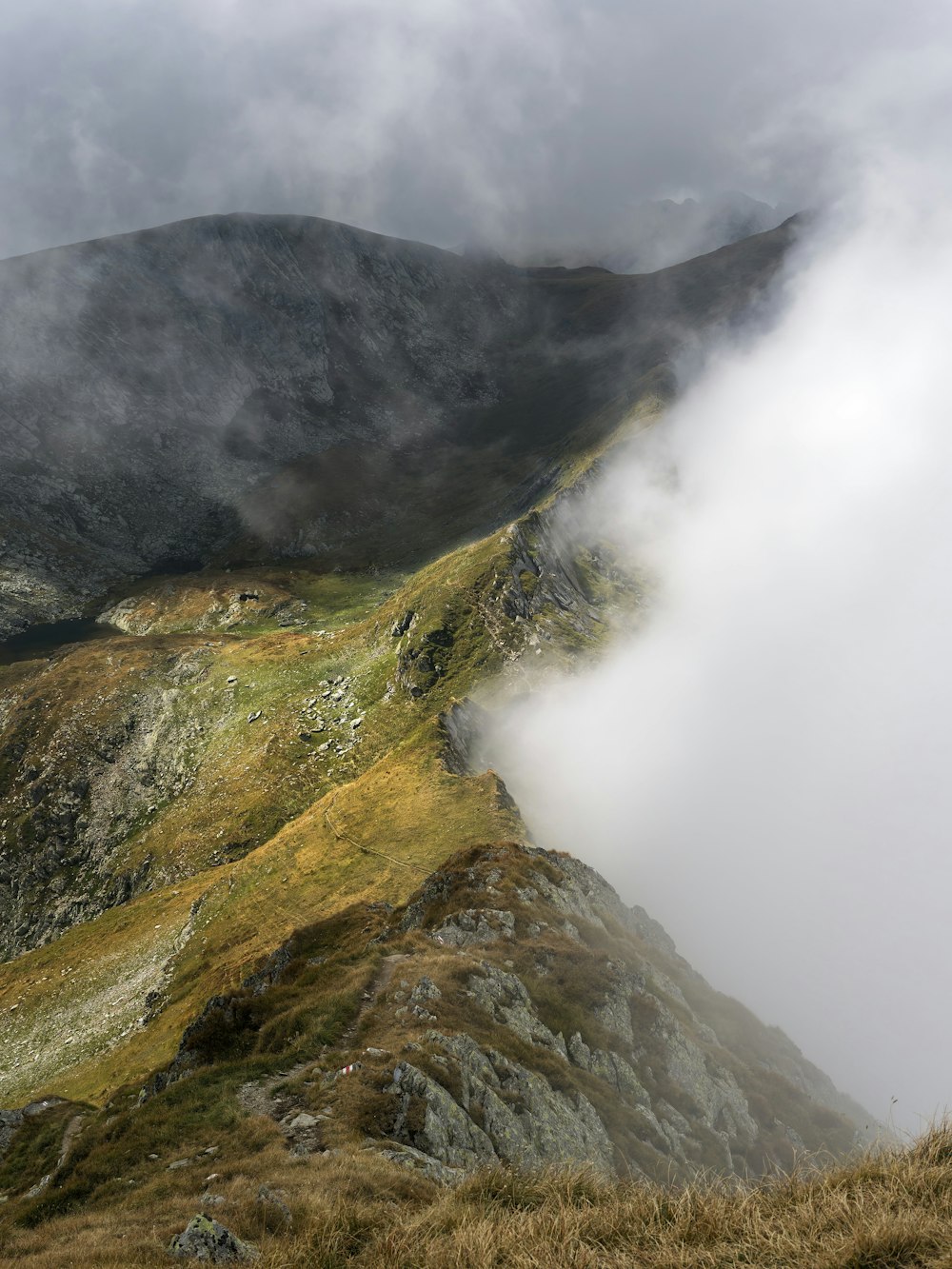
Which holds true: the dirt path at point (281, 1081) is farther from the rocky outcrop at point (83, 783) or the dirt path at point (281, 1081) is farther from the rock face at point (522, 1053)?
the rocky outcrop at point (83, 783)

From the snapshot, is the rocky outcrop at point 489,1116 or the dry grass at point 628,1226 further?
the rocky outcrop at point 489,1116

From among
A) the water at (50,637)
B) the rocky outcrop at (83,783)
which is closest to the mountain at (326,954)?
the rocky outcrop at (83,783)

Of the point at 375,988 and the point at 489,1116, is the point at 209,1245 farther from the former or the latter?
the point at 375,988

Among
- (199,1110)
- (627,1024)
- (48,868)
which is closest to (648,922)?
(627,1024)

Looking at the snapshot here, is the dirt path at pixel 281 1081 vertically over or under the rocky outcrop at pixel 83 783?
under

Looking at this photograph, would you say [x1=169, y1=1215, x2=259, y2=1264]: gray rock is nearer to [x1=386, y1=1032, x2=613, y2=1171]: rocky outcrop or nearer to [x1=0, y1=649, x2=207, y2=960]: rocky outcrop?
[x1=386, y1=1032, x2=613, y2=1171]: rocky outcrop

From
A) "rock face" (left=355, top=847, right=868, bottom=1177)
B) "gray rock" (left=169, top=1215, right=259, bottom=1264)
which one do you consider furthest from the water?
"gray rock" (left=169, top=1215, right=259, bottom=1264)

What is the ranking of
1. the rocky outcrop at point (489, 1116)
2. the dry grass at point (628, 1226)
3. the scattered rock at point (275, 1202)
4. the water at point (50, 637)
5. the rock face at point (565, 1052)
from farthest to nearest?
the water at point (50, 637), the rock face at point (565, 1052), the rocky outcrop at point (489, 1116), the scattered rock at point (275, 1202), the dry grass at point (628, 1226)

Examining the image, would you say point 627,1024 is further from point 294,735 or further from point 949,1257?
point 294,735

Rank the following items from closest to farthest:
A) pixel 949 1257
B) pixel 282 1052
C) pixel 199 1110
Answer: pixel 949 1257 < pixel 199 1110 < pixel 282 1052
